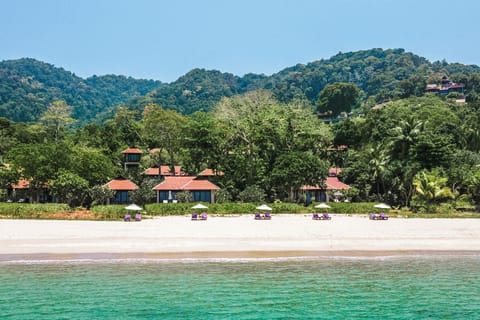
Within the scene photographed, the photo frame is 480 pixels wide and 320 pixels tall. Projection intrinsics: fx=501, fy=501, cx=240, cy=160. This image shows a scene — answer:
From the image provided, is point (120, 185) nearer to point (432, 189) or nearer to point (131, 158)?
point (131, 158)

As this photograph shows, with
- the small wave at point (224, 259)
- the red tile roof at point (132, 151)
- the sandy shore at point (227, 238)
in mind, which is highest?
the red tile roof at point (132, 151)

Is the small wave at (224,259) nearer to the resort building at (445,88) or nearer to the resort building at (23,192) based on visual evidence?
the resort building at (23,192)

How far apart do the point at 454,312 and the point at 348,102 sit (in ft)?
438

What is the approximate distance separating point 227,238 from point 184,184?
2668cm

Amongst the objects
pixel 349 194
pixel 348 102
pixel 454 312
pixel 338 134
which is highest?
pixel 348 102

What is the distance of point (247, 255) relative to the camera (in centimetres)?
2609

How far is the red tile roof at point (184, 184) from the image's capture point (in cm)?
5509

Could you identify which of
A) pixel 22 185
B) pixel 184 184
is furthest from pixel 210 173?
pixel 22 185

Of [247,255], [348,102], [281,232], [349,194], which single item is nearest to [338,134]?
[349,194]

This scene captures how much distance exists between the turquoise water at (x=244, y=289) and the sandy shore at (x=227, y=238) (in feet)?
8.04

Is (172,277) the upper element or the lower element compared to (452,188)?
lower

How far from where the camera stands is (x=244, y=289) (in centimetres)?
1930

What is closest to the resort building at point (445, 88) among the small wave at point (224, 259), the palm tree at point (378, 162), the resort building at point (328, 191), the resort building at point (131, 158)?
the palm tree at point (378, 162)

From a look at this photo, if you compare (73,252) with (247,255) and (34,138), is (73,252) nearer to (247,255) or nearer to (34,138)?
(247,255)
